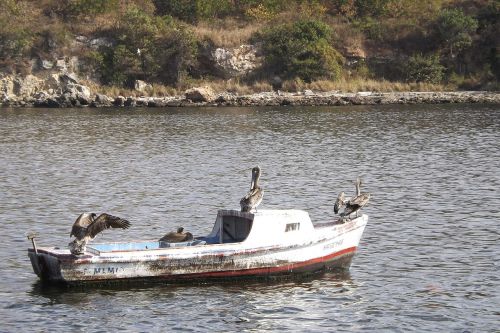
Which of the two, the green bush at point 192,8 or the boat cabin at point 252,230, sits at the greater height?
the green bush at point 192,8

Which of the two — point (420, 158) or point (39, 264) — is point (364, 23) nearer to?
point (420, 158)

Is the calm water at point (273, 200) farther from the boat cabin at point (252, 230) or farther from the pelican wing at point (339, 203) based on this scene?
the pelican wing at point (339, 203)

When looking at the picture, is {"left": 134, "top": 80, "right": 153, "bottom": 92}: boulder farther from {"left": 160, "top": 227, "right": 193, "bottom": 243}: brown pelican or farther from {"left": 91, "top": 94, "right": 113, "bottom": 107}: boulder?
{"left": 160, "top": 227, "right": 193, "bottom": 243}: brown pelican

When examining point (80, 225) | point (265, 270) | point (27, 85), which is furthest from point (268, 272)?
point (27, 85)

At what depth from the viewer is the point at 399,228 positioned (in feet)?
130

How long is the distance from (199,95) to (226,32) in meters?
14.8

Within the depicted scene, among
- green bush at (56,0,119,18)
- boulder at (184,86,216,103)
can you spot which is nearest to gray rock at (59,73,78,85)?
boulder at (184,86,216,103)

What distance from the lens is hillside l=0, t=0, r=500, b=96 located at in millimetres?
109812

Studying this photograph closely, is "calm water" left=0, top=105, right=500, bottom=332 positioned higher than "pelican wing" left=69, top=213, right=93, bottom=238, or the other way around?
"pelican wing" left=69, top=213, right=93, bottom=238

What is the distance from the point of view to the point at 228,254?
30.8 metres

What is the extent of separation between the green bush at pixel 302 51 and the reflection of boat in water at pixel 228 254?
7666 centimetres

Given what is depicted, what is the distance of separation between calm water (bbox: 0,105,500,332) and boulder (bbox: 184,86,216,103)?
1139 centimetres

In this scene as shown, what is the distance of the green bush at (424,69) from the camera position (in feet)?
360

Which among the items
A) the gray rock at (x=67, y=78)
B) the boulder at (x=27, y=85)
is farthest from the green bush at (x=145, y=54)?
the boulder at (x=27, y=85)
